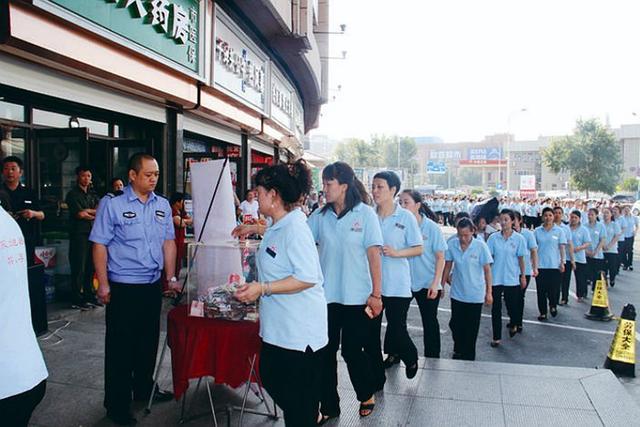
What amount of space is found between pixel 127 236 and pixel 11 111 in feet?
15.0

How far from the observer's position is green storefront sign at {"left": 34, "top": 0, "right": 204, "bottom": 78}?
5.64 metres

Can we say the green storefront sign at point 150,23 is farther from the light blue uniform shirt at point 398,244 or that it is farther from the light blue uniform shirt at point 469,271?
the light blue uniform shirt at point 469,271

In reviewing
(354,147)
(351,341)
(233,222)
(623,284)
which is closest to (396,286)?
(351,341)

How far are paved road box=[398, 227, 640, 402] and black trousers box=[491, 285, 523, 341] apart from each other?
0.22 meters

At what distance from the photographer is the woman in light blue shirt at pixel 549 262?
328 inches

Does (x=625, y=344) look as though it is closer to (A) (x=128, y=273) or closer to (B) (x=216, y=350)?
(B) (x=216, y=350)

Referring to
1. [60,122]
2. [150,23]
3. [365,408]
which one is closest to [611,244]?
[365,408]

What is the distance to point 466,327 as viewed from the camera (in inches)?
226

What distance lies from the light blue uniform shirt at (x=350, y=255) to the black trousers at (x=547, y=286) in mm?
5600

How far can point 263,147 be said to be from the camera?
52.9ft

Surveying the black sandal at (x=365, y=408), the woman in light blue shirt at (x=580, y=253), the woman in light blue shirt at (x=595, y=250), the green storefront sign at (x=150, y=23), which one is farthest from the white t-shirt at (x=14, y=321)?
the woman in light blue shirt at (x=595, y=250)

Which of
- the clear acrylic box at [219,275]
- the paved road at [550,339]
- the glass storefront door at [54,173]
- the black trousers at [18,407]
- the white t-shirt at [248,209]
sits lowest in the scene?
the paved road at [550,339]

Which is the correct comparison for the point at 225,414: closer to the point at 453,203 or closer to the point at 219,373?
the point at 219,373

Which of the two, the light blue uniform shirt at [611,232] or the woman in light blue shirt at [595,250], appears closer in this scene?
the woman in light blue shirt at [595,250]
